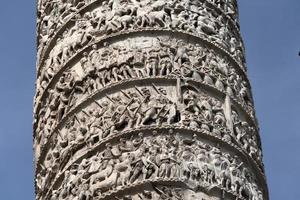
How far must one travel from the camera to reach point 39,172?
594 centimetres

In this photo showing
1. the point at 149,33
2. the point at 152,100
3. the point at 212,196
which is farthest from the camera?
the point at 149,33

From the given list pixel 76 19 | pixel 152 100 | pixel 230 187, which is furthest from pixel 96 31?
pixel 230 187

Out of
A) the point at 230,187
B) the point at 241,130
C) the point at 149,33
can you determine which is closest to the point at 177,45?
the point at 149,33

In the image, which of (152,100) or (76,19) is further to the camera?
(76,19)

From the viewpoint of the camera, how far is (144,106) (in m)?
5.59

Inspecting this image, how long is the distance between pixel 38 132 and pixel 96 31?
2.04ft

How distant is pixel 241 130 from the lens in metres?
5.86

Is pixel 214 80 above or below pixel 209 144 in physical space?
above

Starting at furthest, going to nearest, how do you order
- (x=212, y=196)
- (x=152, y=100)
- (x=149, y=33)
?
(x=149, y=33) → (x=152, y=100) → (x=212, y=196)

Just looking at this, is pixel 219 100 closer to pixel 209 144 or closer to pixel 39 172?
pixel 209 144

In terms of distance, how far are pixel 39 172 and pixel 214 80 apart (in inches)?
40.0

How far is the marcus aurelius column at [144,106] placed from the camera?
535 cm

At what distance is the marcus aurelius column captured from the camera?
5348 mm

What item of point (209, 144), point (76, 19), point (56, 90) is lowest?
point (209, 144)
